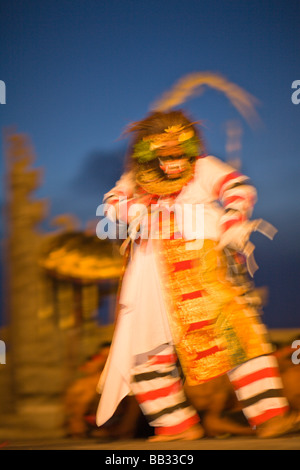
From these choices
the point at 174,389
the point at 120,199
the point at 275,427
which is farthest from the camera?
the point at 120,199

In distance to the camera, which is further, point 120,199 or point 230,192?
point 120,199

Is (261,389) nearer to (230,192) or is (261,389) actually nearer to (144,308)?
(144,308)

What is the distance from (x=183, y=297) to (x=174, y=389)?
1.02 feet

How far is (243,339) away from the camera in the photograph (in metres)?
1.68

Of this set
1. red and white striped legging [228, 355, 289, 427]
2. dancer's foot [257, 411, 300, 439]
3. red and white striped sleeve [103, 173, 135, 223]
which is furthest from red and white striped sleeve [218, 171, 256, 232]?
dancer's foot [257, 411, 300, 439]

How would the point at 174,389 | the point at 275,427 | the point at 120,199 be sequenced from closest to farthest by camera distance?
the point at 275,427, the point at 174,389, the point at 120,199

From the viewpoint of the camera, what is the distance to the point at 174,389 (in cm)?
176

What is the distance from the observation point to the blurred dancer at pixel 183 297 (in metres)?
1.68

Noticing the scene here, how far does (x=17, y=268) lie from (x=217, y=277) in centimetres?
76

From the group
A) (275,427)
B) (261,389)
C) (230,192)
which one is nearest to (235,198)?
(230,192)

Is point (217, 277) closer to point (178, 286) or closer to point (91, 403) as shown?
point (178, 286)

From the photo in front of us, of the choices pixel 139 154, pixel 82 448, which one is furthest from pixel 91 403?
pixel 139 154

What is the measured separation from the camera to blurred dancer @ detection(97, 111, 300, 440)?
5.52ft
